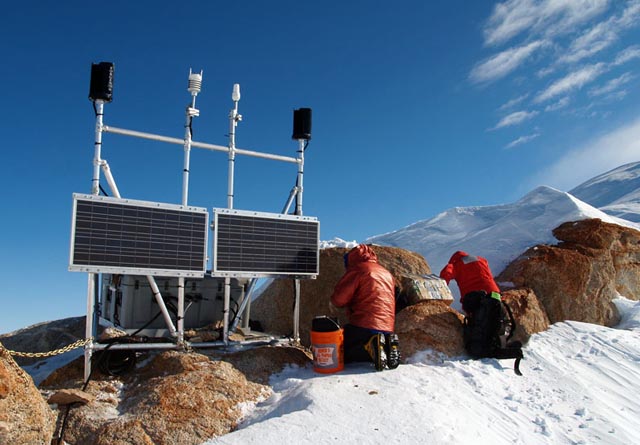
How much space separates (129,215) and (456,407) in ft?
16.0

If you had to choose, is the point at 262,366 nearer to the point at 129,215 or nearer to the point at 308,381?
the point at 308,381

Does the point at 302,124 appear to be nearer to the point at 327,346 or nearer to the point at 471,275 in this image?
the point at 471,275

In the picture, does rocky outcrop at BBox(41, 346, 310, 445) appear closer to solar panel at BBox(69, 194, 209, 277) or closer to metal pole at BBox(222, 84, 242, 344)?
metal pole at BBox(222, 84, 242, 344)

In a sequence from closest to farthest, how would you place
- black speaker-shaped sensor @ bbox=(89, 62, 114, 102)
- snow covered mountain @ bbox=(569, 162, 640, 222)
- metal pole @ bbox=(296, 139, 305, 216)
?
black speaker-shaped sensor @ bbox=(89, 62, 114, 102), metal pole @ bbox=(296, 139, 305, 216), snow covered mountain @ bbox=(569, 162, 640, 222)

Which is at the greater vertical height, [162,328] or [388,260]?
[388,260]

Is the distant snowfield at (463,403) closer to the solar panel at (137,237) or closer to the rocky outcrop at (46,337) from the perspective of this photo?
the solar panel at (137,237)

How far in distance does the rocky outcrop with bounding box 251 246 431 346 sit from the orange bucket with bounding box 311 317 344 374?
2.73m

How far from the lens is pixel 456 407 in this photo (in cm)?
599

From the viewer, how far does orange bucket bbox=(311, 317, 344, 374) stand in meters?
7.02

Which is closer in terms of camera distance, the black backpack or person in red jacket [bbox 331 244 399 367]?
person in red jacket [bbox 331 244 399 367]

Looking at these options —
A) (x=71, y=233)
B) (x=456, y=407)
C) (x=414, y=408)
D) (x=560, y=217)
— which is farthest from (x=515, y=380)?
(x=560, y=217)

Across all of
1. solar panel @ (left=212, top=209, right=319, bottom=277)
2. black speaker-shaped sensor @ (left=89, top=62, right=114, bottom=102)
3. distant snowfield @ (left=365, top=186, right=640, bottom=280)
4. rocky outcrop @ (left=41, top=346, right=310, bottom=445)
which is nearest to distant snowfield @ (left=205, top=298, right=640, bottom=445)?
rocky outcrop @ (left=41, top=346, right=310, bottom=445)

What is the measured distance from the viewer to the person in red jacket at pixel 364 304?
728 cm

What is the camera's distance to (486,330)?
311 inches
